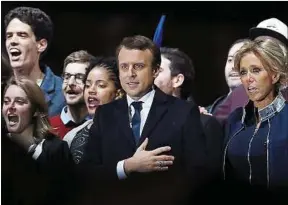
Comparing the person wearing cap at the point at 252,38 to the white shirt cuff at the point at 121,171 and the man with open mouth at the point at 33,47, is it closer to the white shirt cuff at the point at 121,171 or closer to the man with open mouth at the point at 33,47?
the white shirt cuff at the point at 121,171

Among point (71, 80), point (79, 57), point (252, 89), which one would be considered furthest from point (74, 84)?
point (252, 89)

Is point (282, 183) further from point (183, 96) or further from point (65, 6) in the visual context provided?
point (65, 6)

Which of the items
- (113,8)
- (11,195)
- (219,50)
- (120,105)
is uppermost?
(113,8)

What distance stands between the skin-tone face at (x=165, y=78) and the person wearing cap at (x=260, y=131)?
306mm

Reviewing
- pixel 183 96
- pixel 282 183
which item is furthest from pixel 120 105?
pixel 282 183

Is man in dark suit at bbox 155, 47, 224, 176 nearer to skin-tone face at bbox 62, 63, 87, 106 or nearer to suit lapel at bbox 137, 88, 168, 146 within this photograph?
suit lapel at bbox 137, 88, 168, 146

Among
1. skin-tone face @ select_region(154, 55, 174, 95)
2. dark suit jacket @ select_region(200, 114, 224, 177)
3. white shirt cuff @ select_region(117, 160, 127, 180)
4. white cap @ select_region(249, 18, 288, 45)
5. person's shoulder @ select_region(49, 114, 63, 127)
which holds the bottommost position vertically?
white shirt cuff @ select_region(117, 160, 127, 180)

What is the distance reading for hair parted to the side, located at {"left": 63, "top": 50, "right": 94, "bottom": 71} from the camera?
98.0 inches

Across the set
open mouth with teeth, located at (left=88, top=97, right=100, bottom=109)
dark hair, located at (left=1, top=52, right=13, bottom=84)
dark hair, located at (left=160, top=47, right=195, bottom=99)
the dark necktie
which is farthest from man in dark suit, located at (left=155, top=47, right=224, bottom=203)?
dark hair, located at (left=1, top=52, right=13, bottom=84)

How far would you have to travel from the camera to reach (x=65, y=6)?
8.18ft

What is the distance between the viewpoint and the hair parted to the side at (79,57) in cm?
249

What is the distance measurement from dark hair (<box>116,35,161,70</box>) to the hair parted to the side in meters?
0.17

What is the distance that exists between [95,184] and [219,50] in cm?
83

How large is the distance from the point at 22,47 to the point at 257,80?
108cm
